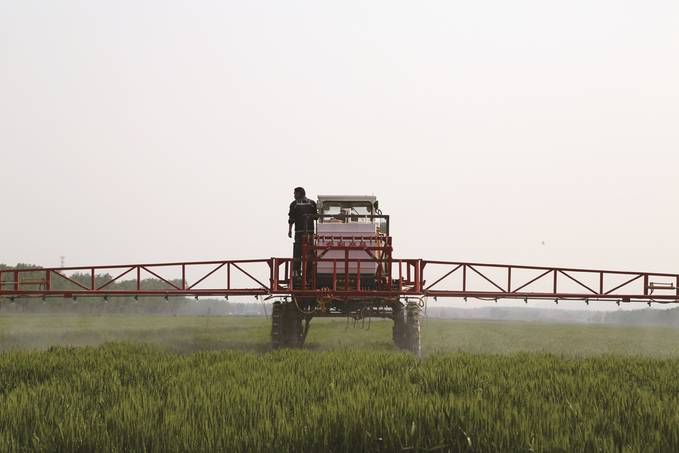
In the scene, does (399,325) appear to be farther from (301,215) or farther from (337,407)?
(337,407)

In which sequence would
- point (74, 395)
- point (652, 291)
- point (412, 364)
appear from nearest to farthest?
point (74, 395) → point (412, 364) → point (652, 291)

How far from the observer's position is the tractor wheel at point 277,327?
1611cm

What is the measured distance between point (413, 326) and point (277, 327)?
11.1 feet

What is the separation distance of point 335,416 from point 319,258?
1049cm

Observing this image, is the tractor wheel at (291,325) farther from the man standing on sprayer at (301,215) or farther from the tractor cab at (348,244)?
the man standing on sprayer at (301,215)

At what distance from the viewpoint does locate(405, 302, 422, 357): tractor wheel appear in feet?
53.9

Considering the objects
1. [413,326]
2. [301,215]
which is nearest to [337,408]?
[413,326]

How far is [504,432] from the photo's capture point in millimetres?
5258

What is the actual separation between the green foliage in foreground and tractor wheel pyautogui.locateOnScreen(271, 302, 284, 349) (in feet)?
Answer: 17.4

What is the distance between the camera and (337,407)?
244 inches

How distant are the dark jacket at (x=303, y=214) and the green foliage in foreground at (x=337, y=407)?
6143mm

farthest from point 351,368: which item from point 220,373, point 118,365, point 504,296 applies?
point 504,296

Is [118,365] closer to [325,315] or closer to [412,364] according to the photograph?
[412,364]

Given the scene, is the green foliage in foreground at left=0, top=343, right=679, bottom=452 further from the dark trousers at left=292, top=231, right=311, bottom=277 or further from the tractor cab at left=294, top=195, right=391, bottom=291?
the dark trousers at left=292, top=231, right=311, bottom=277
